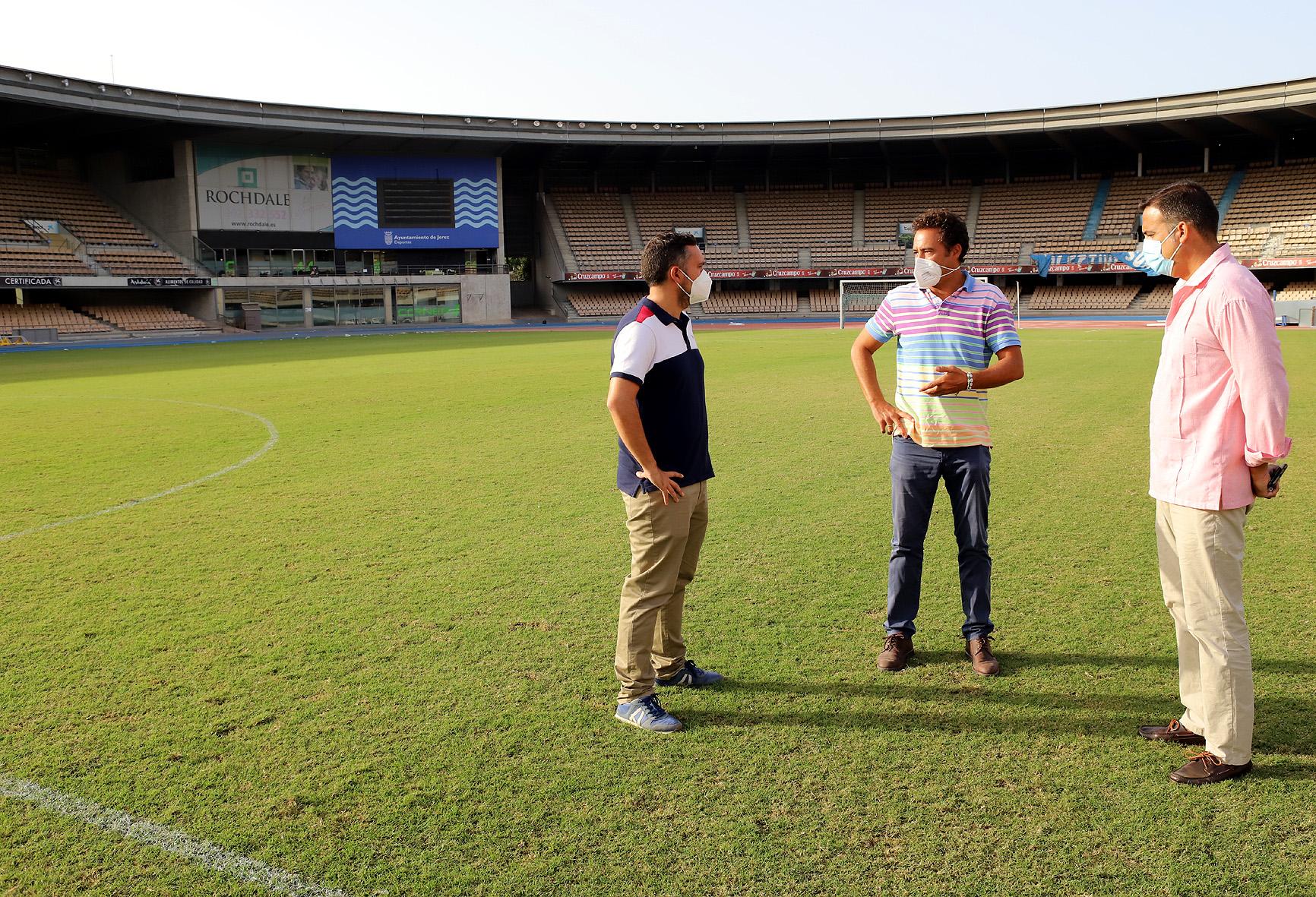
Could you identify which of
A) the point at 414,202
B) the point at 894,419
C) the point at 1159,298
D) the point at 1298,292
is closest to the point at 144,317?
the point at 414,202

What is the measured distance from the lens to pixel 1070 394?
16719 mm

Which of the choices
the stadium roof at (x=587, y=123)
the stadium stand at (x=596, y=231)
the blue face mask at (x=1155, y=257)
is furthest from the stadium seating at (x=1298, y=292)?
the blue face mask at (x=1155, y=257)

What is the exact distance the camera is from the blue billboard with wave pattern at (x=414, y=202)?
5203cm

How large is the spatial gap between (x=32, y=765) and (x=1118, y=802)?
445 centimetres

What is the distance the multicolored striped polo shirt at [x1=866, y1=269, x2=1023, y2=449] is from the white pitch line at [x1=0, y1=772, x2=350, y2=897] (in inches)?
136

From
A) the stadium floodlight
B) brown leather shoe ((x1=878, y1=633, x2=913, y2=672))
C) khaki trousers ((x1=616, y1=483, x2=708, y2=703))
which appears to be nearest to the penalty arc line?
khaki trousers ((x1=616, y1=483, x2=708, y2=703))

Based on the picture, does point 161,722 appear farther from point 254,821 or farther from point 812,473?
point 812,473

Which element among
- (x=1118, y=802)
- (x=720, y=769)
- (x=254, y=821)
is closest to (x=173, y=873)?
(x=254, y=821)

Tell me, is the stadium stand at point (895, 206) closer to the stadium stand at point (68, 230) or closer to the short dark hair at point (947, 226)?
the stadium stand at point (68, 230)

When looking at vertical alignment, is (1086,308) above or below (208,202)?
below

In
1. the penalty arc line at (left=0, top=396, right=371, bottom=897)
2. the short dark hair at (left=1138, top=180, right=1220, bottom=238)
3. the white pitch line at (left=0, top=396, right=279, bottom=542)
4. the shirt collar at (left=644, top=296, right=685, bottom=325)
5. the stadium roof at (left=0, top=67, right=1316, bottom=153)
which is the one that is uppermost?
the stadium roof at (left=0, top=67, right=1316, bottom=153)

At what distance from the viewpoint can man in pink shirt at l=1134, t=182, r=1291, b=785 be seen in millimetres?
3619

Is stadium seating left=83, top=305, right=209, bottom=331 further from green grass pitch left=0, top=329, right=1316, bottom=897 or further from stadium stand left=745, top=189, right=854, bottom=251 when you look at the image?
green grass pitch left=0, top=329, right=1316, bottom=897

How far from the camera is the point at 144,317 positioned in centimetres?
4388
